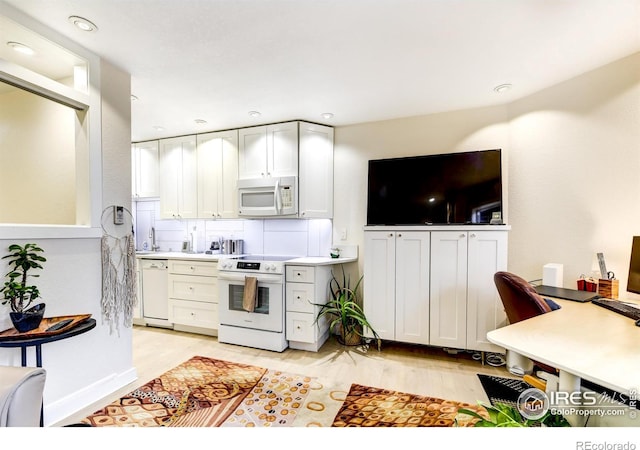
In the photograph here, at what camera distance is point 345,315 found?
2.83 m

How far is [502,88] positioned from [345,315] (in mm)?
2556

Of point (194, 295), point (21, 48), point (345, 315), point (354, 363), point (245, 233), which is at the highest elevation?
point (21, 48)

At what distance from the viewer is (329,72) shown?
2.17 metres

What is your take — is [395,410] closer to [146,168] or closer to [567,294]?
[567,294]

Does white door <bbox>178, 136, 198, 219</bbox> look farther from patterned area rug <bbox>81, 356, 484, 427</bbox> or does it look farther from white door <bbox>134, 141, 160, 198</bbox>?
patterned area rug <bbox>81, 356, 484, 427</bbox>

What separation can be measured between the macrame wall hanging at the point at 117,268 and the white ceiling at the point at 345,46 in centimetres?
117

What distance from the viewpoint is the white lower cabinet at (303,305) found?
2.75 m

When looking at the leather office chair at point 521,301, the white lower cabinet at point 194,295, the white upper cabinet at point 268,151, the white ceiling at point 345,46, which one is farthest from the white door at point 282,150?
the leather office chair at point 521,301

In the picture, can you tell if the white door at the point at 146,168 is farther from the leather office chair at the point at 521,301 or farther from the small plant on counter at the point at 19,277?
the leather office chair at the point at 521,301

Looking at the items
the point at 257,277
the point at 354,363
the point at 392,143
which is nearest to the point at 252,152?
the point at 257,277

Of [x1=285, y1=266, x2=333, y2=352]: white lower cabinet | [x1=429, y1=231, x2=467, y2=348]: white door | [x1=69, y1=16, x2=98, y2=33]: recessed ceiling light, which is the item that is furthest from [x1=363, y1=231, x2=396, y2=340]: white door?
[x1=69, y1=16, x2=98, y2=33]: recessed ceiling light

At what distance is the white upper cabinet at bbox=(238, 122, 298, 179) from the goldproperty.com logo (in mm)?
2663
